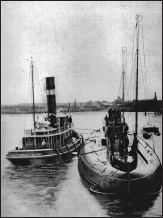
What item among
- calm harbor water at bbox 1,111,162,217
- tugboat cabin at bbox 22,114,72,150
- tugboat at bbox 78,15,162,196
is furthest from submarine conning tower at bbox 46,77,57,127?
tugboat at bbox 78,15,162,196

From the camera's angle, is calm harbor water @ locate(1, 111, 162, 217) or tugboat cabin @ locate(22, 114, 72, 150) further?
tugboat cabin @ locate(22, 114, 72, 150)

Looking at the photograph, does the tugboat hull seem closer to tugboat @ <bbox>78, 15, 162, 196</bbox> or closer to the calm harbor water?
the calm harbor water

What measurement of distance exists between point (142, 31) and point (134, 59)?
1152 millimetres

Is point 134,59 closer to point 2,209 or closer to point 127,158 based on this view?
point 127,158

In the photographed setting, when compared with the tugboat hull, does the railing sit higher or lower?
higher

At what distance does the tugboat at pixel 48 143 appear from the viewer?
11.0m

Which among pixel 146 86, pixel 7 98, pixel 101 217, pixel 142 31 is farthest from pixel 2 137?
pixel 142 31

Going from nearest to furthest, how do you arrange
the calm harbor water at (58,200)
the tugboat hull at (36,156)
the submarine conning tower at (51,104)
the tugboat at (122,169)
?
the calm harbor water at (58,200) → the tugboat at (122,169) → the tugboat hull at (36,156) → the submarine conning tower at (51,104)

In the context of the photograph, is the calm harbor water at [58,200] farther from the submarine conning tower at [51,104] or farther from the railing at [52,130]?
the submarine conning tower at [51,104]

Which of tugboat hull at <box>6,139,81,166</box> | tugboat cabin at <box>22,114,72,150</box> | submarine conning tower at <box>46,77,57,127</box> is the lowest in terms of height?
Answer: tugboat hull at <box>6,139,81,166</box>

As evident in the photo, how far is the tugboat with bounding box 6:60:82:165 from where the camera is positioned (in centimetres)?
1095

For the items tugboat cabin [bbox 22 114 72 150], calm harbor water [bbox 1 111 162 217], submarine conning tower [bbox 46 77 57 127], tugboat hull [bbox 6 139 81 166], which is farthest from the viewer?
submarine conning tower [bbox 46 77 57 127]

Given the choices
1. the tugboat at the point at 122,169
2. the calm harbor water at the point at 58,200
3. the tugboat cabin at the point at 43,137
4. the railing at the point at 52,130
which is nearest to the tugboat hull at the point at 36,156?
the tugboat cabin at the point at 43,137

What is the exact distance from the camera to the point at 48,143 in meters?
11.6
